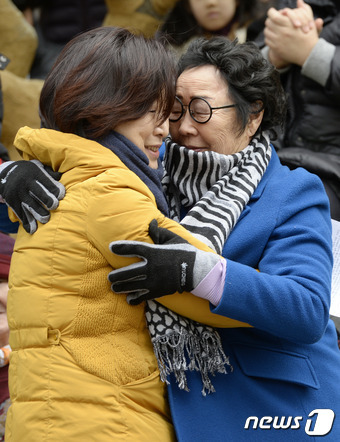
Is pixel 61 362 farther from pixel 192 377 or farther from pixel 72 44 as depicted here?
pixel 72 44

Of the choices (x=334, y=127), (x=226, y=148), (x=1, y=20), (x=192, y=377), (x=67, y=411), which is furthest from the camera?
(x=1, y=20)

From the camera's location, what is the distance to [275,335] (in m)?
1.88

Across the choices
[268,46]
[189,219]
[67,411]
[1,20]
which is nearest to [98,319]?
[67,411]

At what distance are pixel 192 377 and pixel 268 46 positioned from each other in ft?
6.48

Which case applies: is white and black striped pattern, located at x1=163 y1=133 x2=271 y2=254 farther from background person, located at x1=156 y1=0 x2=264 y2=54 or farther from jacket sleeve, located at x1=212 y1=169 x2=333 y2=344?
background person, located at x1=156 y1=0 x2=264 y2=54

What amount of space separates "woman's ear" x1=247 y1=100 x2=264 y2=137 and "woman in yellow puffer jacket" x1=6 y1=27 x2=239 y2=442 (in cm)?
48

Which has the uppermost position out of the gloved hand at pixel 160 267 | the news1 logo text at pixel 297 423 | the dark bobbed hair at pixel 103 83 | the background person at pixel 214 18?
the dark bobbed hair at pixel 103 83

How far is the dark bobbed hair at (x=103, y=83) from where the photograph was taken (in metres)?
1.86

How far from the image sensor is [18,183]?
6.29ft

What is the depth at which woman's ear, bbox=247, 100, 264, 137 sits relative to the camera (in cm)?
232

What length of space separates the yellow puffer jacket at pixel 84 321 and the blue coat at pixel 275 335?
12cm

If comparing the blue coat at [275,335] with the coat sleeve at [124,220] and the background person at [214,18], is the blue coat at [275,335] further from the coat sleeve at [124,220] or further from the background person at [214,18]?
the background person at [214,18]

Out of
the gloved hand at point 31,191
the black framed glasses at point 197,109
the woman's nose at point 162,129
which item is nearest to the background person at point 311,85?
the black framed glasses at point 197,109

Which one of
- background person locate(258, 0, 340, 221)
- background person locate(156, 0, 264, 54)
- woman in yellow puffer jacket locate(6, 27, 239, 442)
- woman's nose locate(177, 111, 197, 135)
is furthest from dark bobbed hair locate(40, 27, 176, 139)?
background person locate(156, 0, 264, 54)
